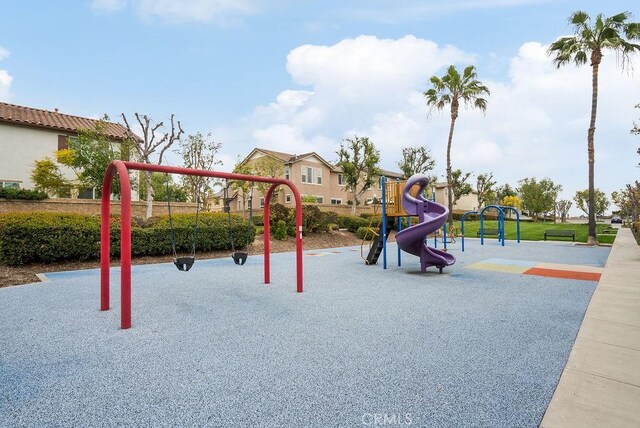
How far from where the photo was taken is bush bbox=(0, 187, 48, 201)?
14713mm

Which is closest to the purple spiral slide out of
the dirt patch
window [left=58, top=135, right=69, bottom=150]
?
the dirt patch

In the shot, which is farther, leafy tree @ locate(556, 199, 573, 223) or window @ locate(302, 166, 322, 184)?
leafy tree @ locate(556, 199, 573, 223)

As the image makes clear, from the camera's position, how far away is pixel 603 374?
278 cm

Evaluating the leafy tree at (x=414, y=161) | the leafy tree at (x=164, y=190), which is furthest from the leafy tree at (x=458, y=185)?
the leafy tree at (x=164, y=190)

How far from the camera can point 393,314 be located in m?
4.74

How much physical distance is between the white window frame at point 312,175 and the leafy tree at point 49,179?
19345mm

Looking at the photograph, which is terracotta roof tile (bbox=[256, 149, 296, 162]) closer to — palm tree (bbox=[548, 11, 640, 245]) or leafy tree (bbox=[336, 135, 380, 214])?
leafy tree (bbox=[336, 135, 380, 214])

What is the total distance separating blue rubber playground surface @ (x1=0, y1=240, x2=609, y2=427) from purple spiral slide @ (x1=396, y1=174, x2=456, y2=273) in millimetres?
1788

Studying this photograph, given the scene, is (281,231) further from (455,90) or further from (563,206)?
(563,206)

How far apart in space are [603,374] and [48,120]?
28.0 metres

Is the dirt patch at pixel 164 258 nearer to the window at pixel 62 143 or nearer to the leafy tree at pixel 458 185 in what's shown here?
the window at pixel 62 143

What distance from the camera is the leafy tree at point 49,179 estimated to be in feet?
58.8

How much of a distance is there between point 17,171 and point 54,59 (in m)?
→ 11.4

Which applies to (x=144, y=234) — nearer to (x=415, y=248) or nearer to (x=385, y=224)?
(x=385, y=224)
